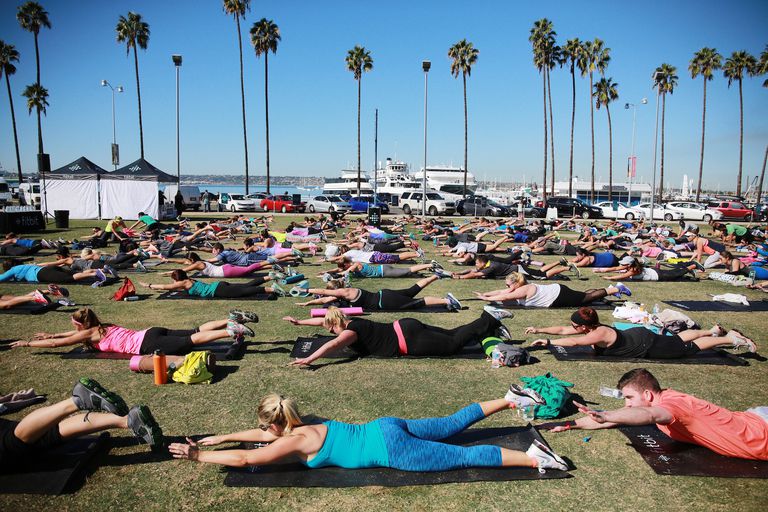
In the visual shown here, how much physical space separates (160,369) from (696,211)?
3818cm

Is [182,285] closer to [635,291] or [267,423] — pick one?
[267,423]

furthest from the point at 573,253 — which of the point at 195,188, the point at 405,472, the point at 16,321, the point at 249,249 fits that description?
the point at 195,188

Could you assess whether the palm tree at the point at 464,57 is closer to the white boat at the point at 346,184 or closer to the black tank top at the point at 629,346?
the white boat at the point at 346,184

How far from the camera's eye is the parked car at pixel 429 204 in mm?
34750

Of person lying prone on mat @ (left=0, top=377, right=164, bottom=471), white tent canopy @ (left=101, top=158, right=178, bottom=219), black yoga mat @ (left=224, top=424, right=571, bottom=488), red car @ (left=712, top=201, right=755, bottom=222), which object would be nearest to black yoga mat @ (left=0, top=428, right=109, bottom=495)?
person lying prone on mat @ (left=0, top=377, right=164, bottom=471)

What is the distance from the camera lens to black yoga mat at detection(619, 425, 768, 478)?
3842 mm

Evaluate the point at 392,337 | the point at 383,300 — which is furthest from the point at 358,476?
the point at 383,300

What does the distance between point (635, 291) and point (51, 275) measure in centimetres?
1331

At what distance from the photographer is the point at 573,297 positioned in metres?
9.09

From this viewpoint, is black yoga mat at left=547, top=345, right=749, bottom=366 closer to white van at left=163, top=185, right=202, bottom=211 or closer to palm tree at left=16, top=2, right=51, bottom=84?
white van at left=163, top=185, right=202, bottom=211

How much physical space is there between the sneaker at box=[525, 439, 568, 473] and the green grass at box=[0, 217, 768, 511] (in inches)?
4.8

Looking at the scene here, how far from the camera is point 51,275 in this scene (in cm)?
1080

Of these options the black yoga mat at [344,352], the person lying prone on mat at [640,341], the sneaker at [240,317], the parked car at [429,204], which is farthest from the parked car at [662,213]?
the sneaker at [240,317]

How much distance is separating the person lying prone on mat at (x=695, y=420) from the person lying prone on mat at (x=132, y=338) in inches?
180
